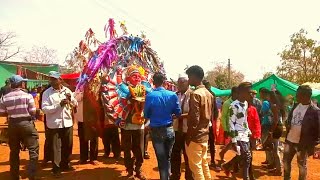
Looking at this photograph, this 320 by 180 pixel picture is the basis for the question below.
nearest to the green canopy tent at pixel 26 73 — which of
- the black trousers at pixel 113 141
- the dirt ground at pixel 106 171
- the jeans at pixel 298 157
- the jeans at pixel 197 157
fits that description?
the black trousers at pixel 113 141

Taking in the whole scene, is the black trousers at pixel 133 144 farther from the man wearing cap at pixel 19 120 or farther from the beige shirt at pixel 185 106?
the man wearing cap at pixel 19 120

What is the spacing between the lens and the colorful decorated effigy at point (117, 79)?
592 cm

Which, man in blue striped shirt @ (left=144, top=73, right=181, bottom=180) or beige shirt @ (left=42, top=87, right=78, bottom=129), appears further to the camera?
beige shirt @ (left=42, top=87, right=78, bottom=129)

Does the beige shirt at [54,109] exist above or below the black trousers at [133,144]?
above

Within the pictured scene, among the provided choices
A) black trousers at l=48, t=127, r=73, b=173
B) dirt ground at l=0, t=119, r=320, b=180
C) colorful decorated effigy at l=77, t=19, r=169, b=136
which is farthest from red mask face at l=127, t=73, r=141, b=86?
dirt ground at l=0, t=119, r=320, b=180

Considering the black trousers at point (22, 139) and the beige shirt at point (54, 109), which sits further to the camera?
the beige shirt at point (54, 109)

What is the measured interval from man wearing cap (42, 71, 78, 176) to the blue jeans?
1897 millimetres

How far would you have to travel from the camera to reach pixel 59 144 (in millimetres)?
6254

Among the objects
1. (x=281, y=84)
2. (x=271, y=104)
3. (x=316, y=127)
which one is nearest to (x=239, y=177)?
(x=271, y=104)

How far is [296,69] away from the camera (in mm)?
29984

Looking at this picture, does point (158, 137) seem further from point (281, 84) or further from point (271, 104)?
point (281, 84)

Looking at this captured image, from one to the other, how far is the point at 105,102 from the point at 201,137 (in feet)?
7.07

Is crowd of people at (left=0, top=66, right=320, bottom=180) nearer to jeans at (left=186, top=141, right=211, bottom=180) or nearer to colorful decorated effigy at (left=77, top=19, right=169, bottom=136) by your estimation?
jeans at (left=186, top=141, right=211, bottom=180)

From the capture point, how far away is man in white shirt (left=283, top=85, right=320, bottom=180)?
5.05 m
